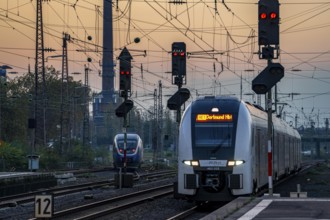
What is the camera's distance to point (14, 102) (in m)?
90.6

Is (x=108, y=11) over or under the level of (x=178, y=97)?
over

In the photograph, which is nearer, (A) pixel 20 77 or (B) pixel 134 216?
(B) pixel 134 216

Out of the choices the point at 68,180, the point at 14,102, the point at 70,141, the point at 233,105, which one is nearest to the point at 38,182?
the point at 68,180

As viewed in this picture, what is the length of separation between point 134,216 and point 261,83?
513cm

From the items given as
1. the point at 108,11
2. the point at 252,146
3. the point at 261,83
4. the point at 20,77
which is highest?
the point at 108,11

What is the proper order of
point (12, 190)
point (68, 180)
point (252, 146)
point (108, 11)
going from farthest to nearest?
point (108, 11), point (68, 180), point (12, 190), point (252, 146)

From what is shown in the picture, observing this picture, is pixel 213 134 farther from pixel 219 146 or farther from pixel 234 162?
pixel 234 162

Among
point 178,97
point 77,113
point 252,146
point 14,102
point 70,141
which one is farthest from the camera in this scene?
point 77,113

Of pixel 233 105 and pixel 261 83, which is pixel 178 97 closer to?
pixel 233 105

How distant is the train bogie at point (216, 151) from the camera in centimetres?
2292

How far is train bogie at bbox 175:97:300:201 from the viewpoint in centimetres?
2292

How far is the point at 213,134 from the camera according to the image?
77.3 feet

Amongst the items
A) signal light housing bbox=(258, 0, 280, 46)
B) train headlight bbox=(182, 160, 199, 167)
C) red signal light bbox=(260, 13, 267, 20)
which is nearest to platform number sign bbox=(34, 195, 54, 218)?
signal light housing bbox=(258, 0, 280, 46)

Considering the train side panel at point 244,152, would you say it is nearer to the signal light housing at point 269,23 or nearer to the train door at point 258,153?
the train door at point 258,153
